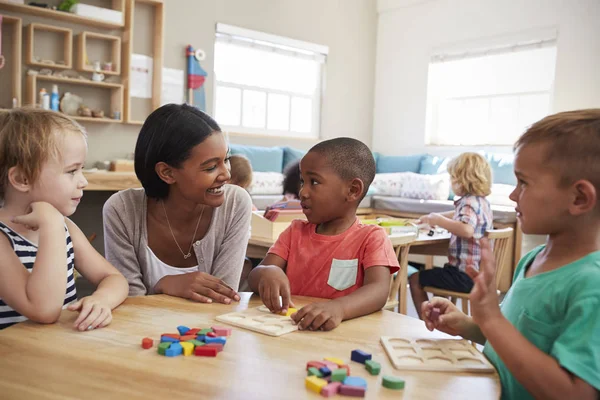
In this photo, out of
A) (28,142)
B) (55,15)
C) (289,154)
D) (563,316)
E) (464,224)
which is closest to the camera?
(563,316)

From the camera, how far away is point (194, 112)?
1.57 metres

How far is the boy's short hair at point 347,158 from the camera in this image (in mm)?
1443

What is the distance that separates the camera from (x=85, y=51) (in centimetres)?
477

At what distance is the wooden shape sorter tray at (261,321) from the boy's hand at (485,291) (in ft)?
1.17

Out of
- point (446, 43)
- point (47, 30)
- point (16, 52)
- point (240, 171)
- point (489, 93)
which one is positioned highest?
point (446, 43)

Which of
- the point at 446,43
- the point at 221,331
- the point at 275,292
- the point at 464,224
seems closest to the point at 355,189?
the point at 275,292

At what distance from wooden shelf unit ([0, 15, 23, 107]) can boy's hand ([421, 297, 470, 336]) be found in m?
4.31

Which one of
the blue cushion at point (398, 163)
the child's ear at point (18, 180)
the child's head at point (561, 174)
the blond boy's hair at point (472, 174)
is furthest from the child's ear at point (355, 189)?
the blue cushion at point (398, 163)

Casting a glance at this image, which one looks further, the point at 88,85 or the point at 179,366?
the point at 88,85

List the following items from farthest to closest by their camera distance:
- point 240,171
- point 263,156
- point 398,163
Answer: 1. point 398,163
2. point 263,156
3. point 240,171

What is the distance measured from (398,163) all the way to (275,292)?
5722 millimetres

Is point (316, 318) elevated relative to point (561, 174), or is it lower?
Answer: lower

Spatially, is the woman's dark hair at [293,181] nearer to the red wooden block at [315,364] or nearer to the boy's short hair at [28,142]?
the boy's short hair at [28,142]

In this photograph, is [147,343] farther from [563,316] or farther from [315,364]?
[563,316]
